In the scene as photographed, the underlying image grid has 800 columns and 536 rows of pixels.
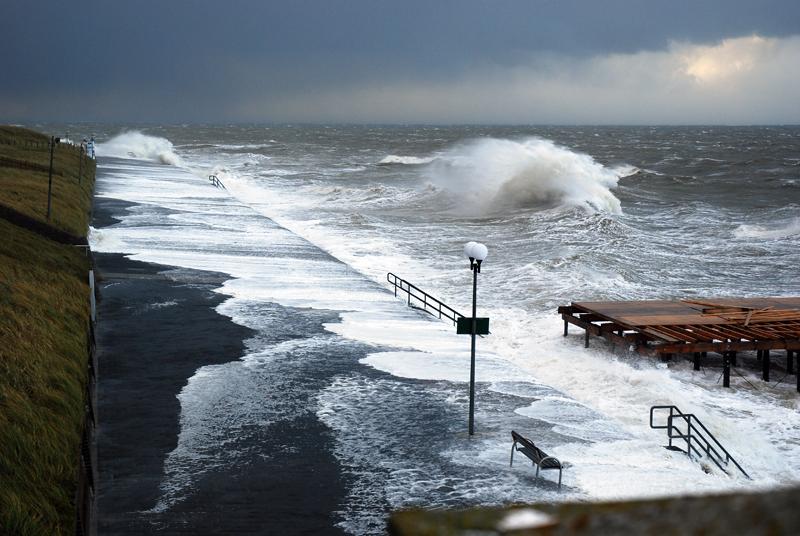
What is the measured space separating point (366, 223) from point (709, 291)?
24.2 metres

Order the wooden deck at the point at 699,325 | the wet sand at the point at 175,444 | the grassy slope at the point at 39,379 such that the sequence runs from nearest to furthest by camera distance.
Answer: the grassy slope at the point at 39,379
the wet sand at the point at 175,444
the wooden deck at the point at 699,325

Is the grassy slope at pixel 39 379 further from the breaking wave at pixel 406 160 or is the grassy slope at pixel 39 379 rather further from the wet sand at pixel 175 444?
the breaking wave at pixel 406 160

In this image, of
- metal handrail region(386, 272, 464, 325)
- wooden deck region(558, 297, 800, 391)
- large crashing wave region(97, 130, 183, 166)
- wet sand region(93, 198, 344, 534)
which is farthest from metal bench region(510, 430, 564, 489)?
large crashing wave region(97, 130, 183, 166)

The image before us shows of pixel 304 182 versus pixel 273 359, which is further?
pixel 304 182

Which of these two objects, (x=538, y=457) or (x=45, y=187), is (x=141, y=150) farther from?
(x=538, y=457)

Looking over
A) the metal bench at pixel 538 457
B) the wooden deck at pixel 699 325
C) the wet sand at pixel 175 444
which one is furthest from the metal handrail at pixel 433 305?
the metal bench at pixel 538 457

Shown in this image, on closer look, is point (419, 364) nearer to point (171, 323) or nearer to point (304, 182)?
point (171, 323)

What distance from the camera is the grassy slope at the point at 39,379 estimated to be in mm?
10211

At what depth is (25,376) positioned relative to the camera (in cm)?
1355

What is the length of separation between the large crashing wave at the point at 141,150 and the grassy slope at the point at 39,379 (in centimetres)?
7785

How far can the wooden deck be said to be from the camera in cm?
2012

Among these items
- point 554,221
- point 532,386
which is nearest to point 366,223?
point 554,221

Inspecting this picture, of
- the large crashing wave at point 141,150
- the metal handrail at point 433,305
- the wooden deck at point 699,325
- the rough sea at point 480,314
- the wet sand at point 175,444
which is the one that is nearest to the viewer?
the wet sand at point 175,444

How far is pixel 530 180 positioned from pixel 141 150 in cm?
6100
